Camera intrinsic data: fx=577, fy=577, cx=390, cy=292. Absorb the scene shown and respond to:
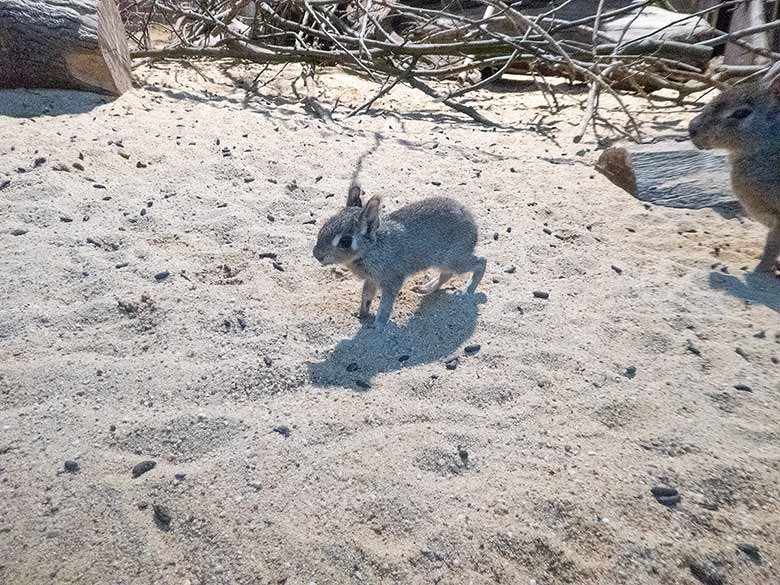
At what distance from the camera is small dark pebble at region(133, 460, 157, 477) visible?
7.36 ft

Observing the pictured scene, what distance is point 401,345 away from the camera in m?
3.22

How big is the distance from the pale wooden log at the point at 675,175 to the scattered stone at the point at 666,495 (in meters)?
3.23

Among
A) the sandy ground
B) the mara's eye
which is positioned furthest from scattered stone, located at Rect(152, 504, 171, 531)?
the mara's eye

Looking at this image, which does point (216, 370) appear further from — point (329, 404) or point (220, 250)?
point (220, 250)

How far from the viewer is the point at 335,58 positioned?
7578 mm

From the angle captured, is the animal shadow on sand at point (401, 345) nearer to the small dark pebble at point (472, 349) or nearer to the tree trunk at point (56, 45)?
the small dark pebble at point (472, 349)

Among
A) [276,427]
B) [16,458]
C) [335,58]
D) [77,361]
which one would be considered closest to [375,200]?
[276,427]

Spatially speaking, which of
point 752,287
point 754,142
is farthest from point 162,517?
point 754,142

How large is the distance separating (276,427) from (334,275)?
153 cm

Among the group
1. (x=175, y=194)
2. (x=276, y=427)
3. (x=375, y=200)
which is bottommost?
(x=276, y=427)

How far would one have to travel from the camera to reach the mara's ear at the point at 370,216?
3209mm

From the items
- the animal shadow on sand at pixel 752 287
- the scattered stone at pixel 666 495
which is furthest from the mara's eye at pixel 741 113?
the scattered stone at pixel 666 495

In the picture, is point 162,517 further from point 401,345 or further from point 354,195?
point 354,195

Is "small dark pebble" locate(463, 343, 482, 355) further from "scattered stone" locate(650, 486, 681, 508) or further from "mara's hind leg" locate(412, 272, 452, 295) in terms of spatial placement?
"scattered stone" locate(650, 486, 681, 508)
